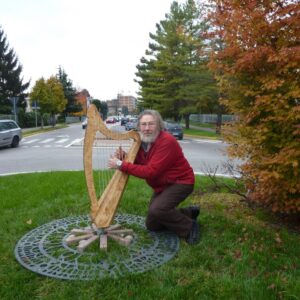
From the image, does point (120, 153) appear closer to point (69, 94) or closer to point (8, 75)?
point (8, 75)

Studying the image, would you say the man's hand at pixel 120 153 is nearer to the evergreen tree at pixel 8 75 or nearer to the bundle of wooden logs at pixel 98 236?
the bundle of wooden logs at pixel 98 236

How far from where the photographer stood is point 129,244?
12.1 ft

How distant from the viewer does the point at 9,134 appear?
1575 cm

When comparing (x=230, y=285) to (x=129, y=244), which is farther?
(x=129, y=244)

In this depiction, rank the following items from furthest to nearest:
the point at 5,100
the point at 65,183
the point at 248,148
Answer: the point at 5,100
the point at 65,183
the point at 248,148

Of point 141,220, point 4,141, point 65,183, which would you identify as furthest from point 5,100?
point 141,220

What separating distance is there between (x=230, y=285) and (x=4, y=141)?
14691 mm

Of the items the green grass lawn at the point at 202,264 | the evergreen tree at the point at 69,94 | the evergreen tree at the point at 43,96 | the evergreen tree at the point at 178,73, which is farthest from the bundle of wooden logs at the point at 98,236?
the evergreen tree at the point at 69,94

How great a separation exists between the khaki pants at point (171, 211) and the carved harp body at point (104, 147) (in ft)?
1.50

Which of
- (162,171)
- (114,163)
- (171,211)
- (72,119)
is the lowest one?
(72,119)

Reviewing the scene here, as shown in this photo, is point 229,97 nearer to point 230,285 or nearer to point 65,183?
point 230,285

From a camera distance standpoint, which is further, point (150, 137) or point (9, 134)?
point (9, 134)

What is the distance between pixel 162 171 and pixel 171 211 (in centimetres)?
49

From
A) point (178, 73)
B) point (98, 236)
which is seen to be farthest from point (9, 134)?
point (178, 73)
